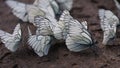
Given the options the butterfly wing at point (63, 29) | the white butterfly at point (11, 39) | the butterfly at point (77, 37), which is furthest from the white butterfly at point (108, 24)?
the white butterfly at point (11, 39)

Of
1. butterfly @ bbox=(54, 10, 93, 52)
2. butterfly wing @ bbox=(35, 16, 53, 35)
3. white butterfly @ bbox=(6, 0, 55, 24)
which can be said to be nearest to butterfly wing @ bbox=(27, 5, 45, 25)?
white butterfly @ bbox=(6, 0, 55, 24)

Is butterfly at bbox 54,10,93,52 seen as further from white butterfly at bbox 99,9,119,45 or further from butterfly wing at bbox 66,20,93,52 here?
white butterfly at bbox 99,9,119,45

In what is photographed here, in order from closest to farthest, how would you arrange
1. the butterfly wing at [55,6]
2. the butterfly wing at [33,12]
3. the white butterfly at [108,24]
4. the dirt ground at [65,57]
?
the dirt ground at [65,57], the white butterfly at [108,24], the butterfly wing at [33,12], the butterfly wing at [55,6]

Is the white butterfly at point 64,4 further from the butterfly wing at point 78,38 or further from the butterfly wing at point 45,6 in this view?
the butterfly wing at point 78,38

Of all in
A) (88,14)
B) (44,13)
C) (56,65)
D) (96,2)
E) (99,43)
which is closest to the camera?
(56,65)

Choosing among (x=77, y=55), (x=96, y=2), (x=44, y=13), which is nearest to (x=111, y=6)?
(x=96, y=2)

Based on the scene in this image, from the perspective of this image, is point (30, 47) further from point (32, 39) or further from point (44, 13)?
point (44, 13)
